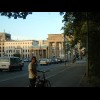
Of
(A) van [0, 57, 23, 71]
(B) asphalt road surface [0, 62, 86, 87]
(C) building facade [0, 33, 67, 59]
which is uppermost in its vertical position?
(C) building facade [0, 33, 67, 59]

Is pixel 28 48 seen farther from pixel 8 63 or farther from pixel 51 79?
pixel 51 79

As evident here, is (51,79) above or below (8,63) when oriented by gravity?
below

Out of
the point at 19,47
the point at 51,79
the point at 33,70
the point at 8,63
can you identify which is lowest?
the point at 51,79

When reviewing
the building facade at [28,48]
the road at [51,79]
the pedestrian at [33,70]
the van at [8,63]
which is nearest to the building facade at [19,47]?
the building facade at [28,48]

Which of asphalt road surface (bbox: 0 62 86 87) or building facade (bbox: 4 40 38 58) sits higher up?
building facade (bbox: 4 40 38 58)

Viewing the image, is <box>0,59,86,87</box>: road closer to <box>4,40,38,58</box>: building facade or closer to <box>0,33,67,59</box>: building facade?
<box>0,33,67,59</box>: building facade

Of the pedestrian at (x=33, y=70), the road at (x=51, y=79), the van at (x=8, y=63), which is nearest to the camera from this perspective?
the pedestrian at (x=33, y=70)

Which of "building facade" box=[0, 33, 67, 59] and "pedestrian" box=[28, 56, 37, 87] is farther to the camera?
"building facade" box=[0, 33, 67, 59]

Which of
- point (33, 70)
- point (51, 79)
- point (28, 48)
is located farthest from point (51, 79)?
point (28, 48)

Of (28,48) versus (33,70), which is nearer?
(33,70)

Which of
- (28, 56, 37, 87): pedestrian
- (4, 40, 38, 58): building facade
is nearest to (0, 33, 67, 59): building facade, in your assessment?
(4, 40, 38, 58): building facade

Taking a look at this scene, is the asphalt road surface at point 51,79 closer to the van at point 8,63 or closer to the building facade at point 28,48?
the van at point 8,63
